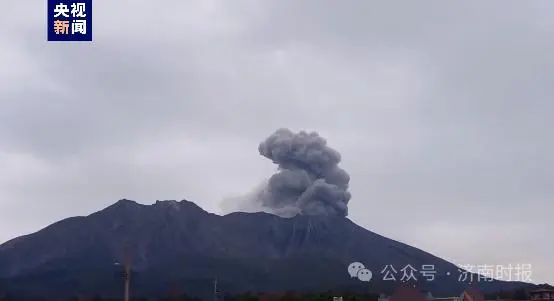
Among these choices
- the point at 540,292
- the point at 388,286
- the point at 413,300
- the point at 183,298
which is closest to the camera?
the point at 413,300

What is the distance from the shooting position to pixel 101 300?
15588 cm

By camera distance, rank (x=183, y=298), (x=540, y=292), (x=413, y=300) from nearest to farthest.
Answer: (x=413, y=300)
(x=540, y=292)
(x=183, y=298)

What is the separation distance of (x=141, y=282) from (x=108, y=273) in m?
11.1

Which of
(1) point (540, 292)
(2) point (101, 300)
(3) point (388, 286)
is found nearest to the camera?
(1) point (540, 292)

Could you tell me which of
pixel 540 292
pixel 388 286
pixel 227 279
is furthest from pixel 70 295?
pixel 540 292

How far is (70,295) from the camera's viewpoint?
179875 millimetres

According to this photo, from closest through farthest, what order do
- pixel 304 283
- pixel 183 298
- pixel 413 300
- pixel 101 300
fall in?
1. pixel 413 300
2. pixel 183 298
3. pixel 101 300
4. pixel 304 283

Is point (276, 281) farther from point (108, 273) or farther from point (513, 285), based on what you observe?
point (513, 285)

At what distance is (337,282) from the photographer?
188875 millimetres

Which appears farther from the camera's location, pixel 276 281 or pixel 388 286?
pixel 276 281

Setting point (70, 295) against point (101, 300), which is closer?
point (101, 300)

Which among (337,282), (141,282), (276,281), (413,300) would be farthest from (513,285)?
(413,300)

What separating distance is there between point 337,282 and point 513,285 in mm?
44051

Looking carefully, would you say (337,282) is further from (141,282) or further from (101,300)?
(101,300)
